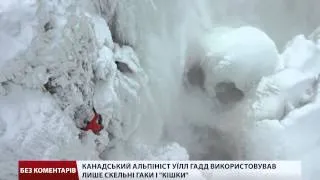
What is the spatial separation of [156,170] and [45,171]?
239 millimetres

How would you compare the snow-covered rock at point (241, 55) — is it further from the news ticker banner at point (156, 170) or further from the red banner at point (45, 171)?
the red banner at point (45, 171)

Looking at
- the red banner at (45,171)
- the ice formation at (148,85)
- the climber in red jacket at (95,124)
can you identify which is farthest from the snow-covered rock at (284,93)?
the red banner at (45,171)

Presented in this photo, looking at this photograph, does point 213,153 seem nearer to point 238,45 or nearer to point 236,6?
point 238,45

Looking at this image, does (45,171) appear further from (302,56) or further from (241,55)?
(302,56)

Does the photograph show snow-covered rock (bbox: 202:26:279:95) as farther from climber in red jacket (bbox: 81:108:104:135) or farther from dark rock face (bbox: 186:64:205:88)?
climber in red jacket (bbox: 81:108:104:135)

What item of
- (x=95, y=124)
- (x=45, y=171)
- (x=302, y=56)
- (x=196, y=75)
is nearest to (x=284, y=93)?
(x=302, y=56)

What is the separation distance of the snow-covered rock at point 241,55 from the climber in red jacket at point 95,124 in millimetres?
740

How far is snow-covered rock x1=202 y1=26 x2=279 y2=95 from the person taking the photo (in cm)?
205

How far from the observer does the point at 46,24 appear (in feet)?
4.03

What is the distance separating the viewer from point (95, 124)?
142 centimetres

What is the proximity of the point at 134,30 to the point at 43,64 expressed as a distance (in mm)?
487

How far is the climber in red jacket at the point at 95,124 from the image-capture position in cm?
141

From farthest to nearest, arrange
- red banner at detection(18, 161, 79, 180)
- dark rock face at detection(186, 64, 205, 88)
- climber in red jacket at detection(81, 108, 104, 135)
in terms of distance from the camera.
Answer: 1. dark rock face at detection(186, 64, 205, 88)
2. climber in red jacket at detection(81, 108, 104, 135)
3. red banner at detection(18, 161, 79, 180)

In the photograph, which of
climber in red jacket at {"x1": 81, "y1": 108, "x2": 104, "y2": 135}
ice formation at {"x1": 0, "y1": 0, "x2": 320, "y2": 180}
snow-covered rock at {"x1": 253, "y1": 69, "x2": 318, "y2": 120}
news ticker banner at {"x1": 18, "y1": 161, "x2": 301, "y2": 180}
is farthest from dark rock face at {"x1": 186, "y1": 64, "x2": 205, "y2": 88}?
news ticker banner at {"x1": 18, "y1": 161, "x2": 301, "y2": 180}
